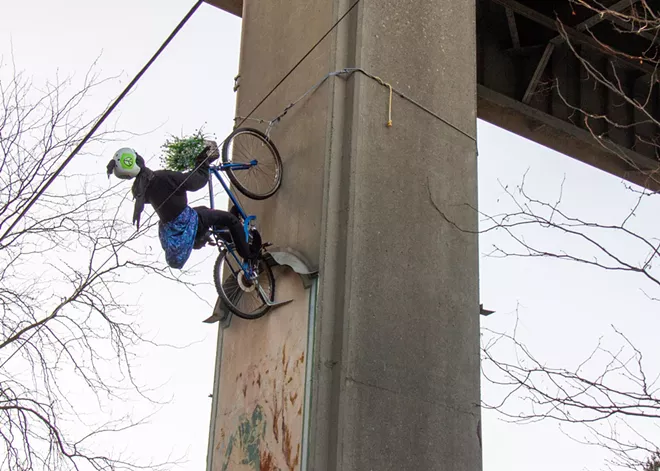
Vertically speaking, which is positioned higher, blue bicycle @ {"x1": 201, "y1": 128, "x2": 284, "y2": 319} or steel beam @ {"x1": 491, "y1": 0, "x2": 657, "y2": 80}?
steel beam @ {"x1": 491, "y1": 0, "x2": 657, "y2": 80}

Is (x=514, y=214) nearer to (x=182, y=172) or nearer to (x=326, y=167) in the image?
(x=326, y=167)

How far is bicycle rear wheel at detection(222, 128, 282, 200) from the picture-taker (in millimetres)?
10039

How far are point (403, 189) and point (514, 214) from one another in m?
1.37

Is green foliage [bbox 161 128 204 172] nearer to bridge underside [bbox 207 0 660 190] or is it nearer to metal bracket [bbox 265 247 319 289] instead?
metal bracket [bbox 265 247 319 289]

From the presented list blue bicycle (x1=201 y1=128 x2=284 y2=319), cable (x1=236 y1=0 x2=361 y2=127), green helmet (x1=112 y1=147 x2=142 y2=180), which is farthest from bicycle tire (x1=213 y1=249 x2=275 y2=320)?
cable (x1=236 y1=0 x2=361 y2=127)

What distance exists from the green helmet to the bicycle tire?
1259 millimetres

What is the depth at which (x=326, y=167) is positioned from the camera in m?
9.66

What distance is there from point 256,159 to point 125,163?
223 centimetres

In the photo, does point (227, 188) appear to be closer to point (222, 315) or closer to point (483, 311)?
point (222, 315)

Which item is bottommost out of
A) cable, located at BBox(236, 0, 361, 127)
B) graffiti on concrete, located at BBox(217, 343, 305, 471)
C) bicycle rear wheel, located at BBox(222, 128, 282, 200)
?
graffiti on concrete, located at BBox(217, 343, 305, 471)

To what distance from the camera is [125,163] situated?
8.67 m

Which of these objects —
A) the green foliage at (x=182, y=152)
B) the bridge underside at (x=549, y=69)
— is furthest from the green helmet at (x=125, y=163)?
the bridge underside at (x=549, y=69)

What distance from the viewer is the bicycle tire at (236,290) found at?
9438 millimetres

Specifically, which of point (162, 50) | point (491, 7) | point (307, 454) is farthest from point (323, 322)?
point (491, 7)
